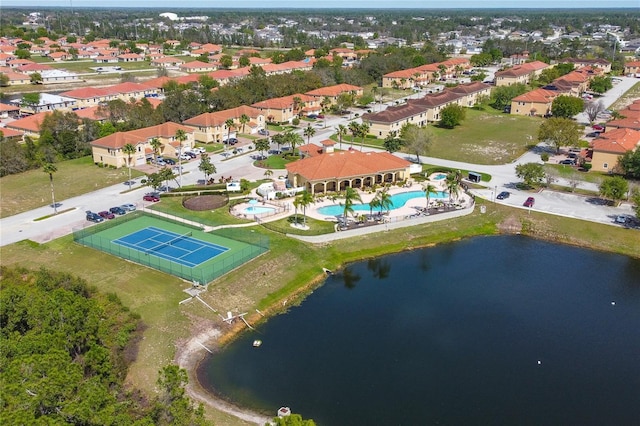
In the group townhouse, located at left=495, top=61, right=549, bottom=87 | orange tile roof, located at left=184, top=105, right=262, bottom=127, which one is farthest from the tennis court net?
townhouse, located at left=495, top=61, right=549, bottom=87

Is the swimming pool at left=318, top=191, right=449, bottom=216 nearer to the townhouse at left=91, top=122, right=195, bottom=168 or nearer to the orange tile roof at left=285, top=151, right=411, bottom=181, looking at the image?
the orange tile roof at left=285, top=151, right=411, bottom=181

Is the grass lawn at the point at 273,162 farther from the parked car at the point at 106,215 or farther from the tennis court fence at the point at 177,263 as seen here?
the tennis court fence at the point at 177,263

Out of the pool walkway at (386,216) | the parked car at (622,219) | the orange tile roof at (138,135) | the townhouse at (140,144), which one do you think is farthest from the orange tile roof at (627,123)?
the orange tile roof at (138,135)

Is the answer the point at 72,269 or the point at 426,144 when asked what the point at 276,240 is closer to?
the point at 72,269

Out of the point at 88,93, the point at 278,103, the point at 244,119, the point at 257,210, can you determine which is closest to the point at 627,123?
the point at 278,103

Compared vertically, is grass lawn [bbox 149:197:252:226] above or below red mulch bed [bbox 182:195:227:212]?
below

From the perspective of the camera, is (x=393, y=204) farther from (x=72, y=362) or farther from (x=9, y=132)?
(x=9, y=132)
